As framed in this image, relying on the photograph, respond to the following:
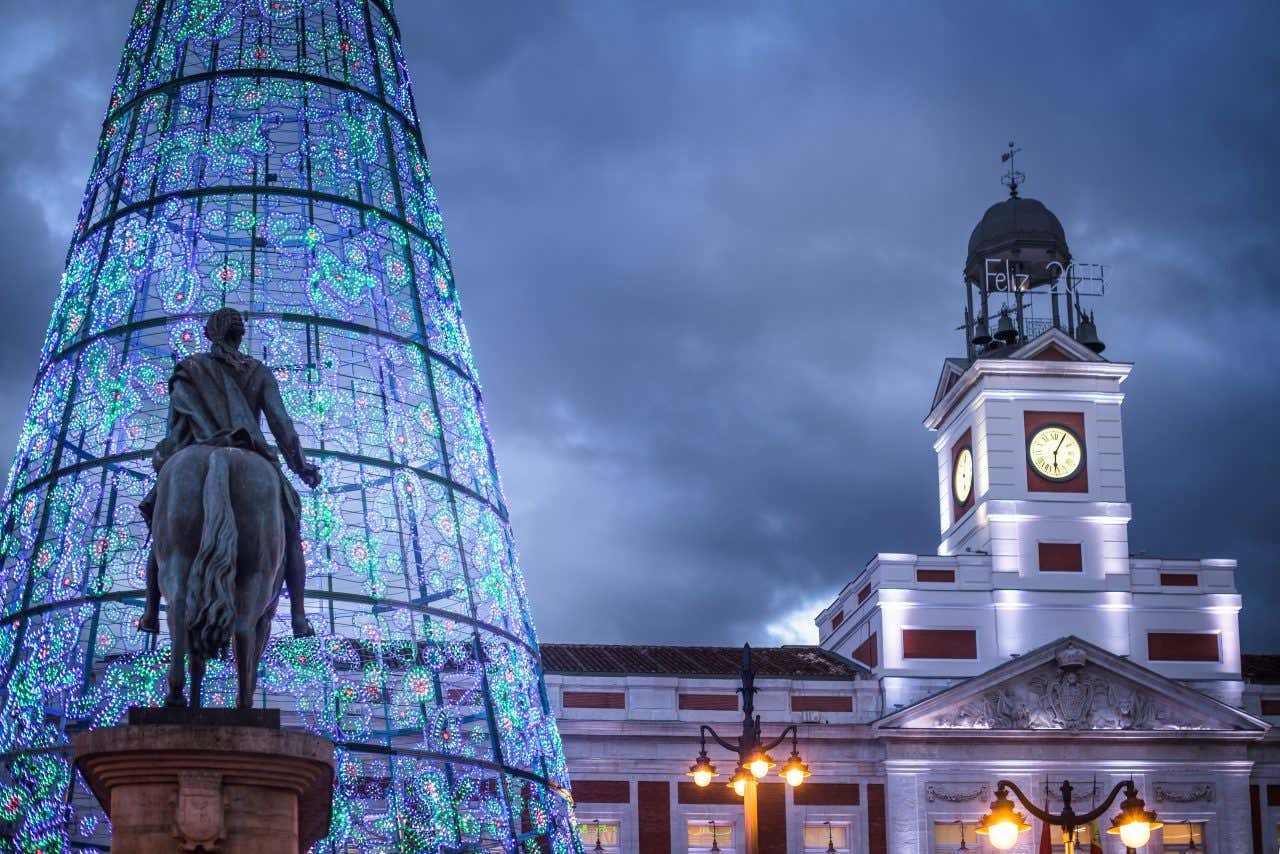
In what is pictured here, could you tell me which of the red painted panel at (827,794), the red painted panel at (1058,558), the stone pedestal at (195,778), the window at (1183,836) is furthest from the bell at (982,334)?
the stone pedestal at (195,778)

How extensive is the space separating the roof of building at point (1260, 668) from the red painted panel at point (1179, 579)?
3029mm

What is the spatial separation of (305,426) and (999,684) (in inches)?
1332

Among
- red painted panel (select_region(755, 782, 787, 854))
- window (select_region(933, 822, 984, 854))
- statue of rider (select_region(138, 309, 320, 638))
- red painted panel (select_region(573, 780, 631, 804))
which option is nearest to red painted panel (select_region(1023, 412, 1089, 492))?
window (select_region(933, 822, 984, 854))

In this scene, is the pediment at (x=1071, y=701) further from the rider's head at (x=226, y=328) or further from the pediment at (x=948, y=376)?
the rider's head at (x=226, y=328)

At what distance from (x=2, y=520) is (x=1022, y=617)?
38034mm

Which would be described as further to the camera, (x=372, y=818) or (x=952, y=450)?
A: (x=952, y=450)

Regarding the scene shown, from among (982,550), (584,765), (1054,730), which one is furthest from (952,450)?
(584,765)

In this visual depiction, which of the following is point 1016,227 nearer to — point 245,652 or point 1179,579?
point 1179,579

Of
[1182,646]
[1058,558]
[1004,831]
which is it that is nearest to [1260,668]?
[1182,646]

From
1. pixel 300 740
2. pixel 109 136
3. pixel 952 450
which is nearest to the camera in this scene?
pixel 300 740

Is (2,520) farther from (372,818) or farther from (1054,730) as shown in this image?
(1054,730)

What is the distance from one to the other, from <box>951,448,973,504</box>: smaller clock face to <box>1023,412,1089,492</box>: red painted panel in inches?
83.5

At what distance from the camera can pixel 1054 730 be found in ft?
158

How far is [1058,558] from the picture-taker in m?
52.0
